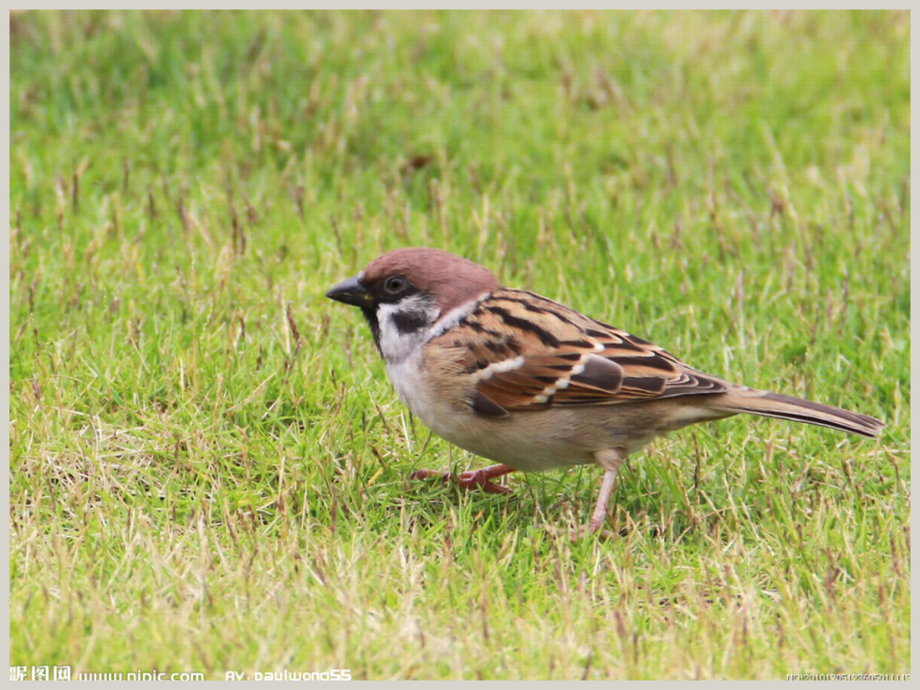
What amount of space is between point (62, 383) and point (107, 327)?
551mm

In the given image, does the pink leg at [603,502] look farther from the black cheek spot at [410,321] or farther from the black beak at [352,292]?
the black beak at [352,292]

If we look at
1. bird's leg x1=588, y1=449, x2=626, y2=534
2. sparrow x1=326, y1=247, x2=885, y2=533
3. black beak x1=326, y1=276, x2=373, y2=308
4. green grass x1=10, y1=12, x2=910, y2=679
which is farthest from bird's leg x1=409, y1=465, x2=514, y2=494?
black beak x1=326, y1=276, x2=373, y2=308

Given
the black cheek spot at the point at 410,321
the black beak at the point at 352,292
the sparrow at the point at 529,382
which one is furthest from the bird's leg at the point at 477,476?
the black beak at the point at 352,292

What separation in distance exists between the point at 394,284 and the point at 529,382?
0.68 metres

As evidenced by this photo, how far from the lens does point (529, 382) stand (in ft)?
15.5

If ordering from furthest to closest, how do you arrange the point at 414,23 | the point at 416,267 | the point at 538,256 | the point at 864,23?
the point at 864,23 → the point at 414,23 → the point at 538,256 → the point at 416,267

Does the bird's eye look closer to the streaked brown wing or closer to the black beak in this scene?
the black beak

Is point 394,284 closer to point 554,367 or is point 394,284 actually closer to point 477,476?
point 554,367

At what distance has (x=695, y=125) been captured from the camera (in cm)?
796

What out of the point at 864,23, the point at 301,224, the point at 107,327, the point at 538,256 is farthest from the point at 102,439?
the point at 864,23

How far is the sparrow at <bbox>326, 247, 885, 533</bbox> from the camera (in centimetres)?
469

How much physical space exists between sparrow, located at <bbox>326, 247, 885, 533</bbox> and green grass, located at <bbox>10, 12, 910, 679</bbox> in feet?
0.95

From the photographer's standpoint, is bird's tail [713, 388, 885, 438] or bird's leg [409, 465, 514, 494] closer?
bird's tail [713, 388, 885, 438]

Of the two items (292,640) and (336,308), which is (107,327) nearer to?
(336,308)
